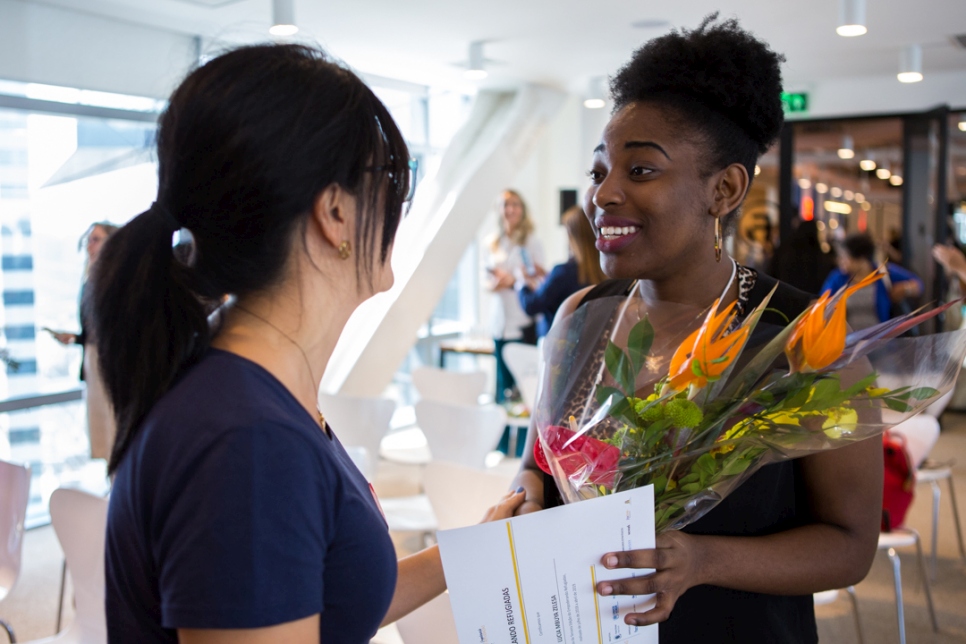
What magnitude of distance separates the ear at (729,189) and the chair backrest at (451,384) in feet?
12.0

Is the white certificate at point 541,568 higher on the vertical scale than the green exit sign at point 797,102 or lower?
lower

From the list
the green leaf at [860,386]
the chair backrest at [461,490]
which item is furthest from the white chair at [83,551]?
the green leaf at [860,386]

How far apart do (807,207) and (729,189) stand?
928cm

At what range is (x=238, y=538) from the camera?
747mm

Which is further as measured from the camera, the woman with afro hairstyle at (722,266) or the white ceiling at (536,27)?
the white ceiling at (536,27)

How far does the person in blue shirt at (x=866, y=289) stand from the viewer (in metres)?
6.38

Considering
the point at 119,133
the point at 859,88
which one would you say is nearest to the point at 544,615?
the point at 119,133

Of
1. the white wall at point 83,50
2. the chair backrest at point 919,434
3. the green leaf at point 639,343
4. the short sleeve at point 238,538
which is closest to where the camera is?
the short sleeve at point 238,538

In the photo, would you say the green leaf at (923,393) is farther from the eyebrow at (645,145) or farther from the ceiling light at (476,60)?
the ceiling light at (476,60)

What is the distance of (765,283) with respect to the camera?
4.39 ft

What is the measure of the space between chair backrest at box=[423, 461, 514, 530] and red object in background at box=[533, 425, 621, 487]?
1.62m

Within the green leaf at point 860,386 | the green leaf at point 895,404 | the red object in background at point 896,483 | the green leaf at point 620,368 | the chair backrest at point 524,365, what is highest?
the green leaf at point 620,368

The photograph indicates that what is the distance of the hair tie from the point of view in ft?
2.91

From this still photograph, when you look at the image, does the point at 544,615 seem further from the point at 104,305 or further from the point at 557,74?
the point at 557,74
